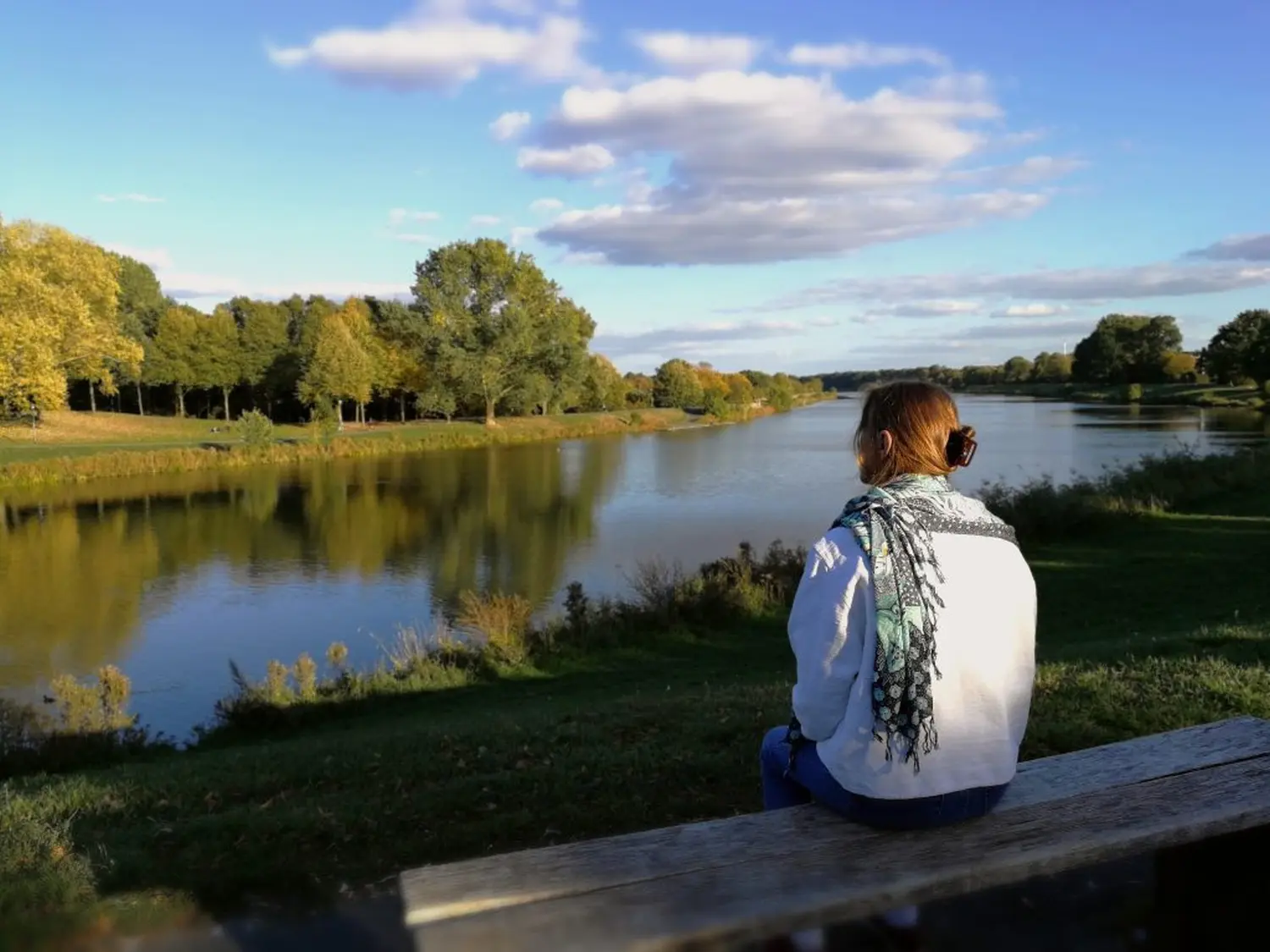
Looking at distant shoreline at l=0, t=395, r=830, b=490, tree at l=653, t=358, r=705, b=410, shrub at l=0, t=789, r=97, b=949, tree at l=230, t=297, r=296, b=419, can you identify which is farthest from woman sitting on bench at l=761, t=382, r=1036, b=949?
tree at l=653, t=358, r=705, b=410

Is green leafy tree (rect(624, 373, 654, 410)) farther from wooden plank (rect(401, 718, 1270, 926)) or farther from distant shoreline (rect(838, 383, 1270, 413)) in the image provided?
wooden plank (rect(401, 718, 1270, 926))

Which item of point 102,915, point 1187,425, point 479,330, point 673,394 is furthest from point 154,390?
point 102,915

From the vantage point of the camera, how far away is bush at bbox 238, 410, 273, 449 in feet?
113

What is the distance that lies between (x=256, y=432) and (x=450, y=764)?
3268cm

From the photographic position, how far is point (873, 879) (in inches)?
82.0

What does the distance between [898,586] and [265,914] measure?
2360 millimetres

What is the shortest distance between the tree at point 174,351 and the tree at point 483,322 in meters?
10.7

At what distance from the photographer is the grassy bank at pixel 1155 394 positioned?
2314 inches

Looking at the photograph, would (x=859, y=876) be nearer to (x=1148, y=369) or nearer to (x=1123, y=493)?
(x=1123, y=493)

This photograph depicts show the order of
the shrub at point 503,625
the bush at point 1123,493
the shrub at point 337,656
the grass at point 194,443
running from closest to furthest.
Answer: the shrub at point 337,656
the shrub at point 503,625
the bush at point 1123,493
the grass at point 194,443

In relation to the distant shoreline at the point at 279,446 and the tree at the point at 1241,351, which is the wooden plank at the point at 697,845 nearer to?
the distant shoreline at the point at 279,446

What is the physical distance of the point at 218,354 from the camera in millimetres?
46562

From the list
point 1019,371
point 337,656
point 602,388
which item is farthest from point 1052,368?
point 337,656

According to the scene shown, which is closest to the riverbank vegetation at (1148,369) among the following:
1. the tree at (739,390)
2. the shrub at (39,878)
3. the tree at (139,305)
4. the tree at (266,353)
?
the tree at (739,390)
